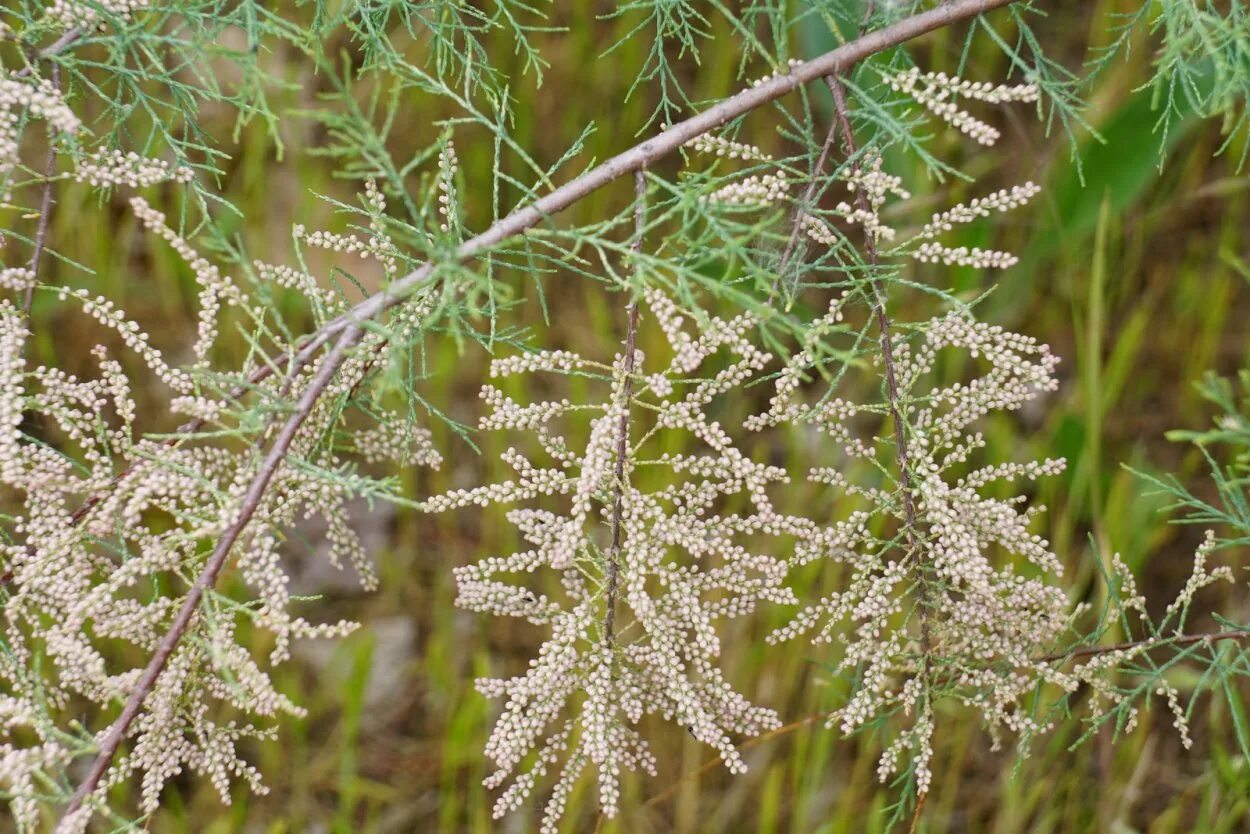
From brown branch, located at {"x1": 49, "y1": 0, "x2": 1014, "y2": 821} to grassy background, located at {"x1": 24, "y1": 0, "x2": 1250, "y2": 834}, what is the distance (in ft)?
2.63

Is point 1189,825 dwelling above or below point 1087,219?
below

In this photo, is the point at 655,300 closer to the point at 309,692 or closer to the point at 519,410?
the point at 519,410

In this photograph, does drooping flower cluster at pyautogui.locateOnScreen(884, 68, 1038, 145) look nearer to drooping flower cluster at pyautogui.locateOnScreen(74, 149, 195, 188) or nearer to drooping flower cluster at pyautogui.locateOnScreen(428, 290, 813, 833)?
drooping flower cluster at pyautogui.locateOnScreen(428, 290, 813, 833)

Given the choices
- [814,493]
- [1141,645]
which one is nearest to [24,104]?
[1141,645]

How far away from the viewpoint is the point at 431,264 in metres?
1.04

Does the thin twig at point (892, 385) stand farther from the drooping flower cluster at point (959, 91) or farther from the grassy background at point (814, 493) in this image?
the grassy background at point (814, 493)

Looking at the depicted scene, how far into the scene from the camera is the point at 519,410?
107 cm

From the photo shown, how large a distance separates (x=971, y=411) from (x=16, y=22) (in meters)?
1.44

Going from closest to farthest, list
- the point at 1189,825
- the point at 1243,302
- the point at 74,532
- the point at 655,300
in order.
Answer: the point at 655,300, the point at 74,532, the point at 1189,825, the point at 1243,302

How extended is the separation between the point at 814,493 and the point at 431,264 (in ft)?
4.03

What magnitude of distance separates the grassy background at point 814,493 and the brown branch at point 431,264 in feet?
2.63

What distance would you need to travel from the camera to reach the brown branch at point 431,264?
3.16 ft

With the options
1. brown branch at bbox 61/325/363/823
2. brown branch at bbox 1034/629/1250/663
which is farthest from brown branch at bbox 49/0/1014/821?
brown branch at bbox 1034/629/1250/663

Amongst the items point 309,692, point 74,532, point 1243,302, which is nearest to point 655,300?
point 74,532
